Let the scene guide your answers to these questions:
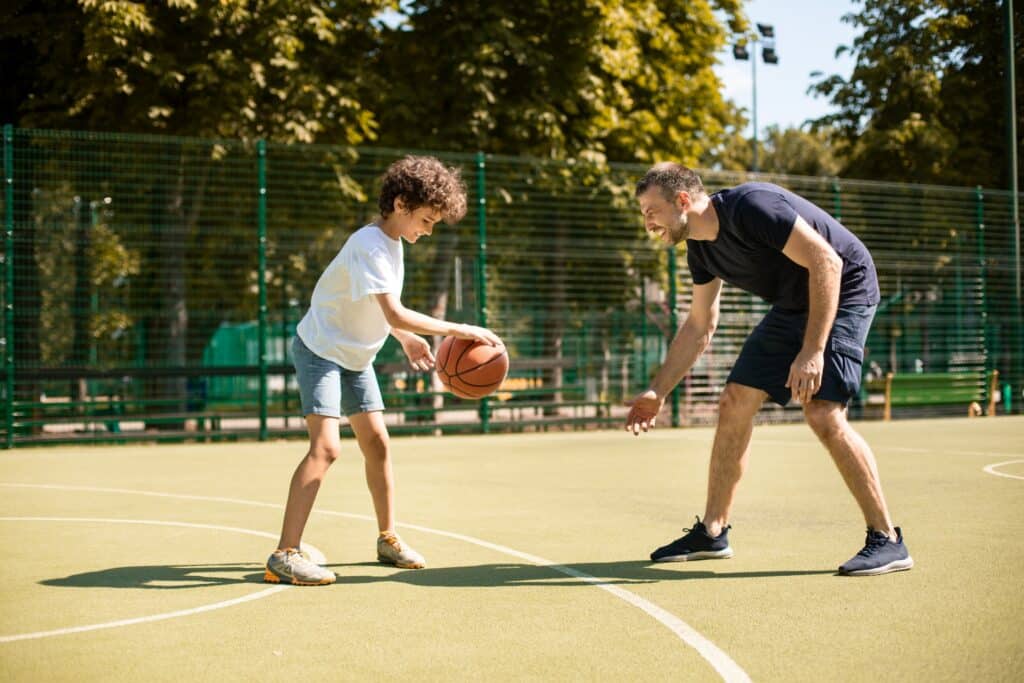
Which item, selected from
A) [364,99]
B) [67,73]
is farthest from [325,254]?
[67,73]

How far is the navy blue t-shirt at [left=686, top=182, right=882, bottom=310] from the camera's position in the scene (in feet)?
15.3

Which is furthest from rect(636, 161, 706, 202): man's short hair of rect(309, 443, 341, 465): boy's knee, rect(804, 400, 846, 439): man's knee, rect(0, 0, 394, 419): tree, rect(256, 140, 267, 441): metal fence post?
rect(0, 0, 394, 419): tree

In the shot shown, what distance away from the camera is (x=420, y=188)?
4.82 meters

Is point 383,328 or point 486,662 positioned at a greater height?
point 383,328

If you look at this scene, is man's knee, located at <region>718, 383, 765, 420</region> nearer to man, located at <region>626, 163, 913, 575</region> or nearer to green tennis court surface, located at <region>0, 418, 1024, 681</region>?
man, located at <region>626, 163, 913, 575</region>

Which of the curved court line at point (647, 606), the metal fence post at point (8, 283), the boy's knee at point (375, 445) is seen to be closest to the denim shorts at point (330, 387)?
the boy's knee at point (375, 445)

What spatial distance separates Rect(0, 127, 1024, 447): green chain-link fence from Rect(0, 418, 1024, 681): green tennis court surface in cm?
504

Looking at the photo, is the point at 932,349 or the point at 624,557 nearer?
the point at 624,557

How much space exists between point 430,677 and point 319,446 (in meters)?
1.77

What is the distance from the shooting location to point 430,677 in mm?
3211

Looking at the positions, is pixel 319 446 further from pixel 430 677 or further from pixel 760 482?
pixel 760 482

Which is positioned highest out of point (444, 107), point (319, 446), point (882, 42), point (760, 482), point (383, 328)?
point (882, 42)

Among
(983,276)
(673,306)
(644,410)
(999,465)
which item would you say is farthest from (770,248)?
(983,276)

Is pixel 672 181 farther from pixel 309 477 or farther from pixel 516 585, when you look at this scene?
→ pixel 309 477
